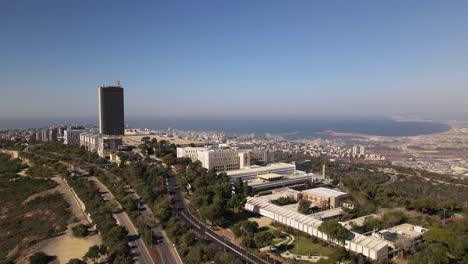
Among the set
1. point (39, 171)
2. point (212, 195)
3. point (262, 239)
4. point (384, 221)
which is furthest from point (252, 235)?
point (39, 171)

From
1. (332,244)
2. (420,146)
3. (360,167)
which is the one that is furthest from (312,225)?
(420,146)

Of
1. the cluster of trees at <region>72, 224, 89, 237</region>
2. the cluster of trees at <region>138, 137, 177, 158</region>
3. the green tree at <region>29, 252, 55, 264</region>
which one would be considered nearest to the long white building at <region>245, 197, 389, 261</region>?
the cluster of trees at <region>72, 224, 89, 237</region>

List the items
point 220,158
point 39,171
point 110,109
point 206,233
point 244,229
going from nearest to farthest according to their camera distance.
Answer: point 244,229, point 206,233, point 39,171, point 220,158, point 110,109

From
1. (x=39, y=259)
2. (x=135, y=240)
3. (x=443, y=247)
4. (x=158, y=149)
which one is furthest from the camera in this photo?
(x=158, y=149)

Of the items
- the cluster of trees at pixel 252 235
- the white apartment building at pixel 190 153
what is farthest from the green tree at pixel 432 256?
the white apartment building at pixel 190 153

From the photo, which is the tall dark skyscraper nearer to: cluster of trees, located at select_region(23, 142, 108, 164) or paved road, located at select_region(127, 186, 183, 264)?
cluster of trees, located at select_region(23, 142, 108, 164)

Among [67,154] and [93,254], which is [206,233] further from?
[67,154]

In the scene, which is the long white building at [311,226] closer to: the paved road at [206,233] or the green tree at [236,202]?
the green tree at [236,202]

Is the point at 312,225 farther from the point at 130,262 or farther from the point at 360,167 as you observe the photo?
the point at 360,167
